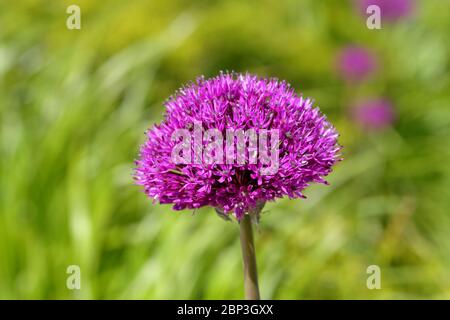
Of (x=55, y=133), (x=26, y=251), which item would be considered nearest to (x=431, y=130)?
(x=55, y=133)

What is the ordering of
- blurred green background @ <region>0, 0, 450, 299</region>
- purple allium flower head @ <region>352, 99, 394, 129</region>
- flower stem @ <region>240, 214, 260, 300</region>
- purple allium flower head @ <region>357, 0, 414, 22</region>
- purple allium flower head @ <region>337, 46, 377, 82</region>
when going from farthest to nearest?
purple allium flower head @ <region>357, 0, 414, 22</region>, purple allium flower head @ <region>337, 46, 377, 82</region>, purple allium flower head @ <region>352, 99, 394, 129</region>, blurred green background @ <region>0, 0, 450, 299</region>, flower stem @ <region>240, 214, 260, 300</region>

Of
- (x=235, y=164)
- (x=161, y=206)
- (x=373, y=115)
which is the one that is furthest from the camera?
(x=373, y=115)

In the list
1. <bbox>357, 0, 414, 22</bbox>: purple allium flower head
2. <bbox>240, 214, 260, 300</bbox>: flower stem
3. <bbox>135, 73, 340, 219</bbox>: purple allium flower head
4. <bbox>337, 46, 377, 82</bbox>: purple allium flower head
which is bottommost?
<bbox>240, 214, 260, 300</bbox>: flower stem

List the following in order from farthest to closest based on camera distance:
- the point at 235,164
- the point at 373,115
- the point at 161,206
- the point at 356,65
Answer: the point at 356,65 < the point at 373,115 < the point at 161,206 < the point at 235,164

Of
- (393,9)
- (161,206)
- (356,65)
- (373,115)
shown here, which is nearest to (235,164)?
(161,206)

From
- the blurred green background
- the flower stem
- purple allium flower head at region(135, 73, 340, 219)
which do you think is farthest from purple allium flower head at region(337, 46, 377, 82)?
the flower stem

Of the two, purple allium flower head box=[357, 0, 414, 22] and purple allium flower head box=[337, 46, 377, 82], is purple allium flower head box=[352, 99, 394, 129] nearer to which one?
purple allium flower head box=[337, 46, 377, 82]

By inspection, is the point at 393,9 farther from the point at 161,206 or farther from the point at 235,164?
the point at 235,164
